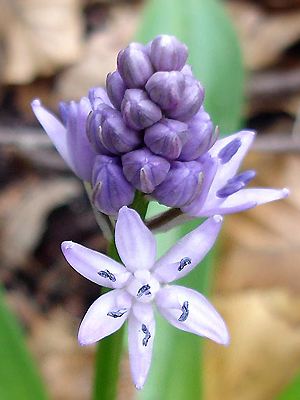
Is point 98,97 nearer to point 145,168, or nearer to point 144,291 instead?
point 145,168

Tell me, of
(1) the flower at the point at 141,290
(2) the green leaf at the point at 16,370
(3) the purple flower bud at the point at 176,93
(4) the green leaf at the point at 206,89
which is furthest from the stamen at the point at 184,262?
(2) the green leaf at the point at 16,370

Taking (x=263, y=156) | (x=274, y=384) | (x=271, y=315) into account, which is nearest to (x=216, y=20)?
(x=263, y=156)

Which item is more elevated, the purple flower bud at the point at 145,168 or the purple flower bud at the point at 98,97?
the purple flower bud at the point at 98,97

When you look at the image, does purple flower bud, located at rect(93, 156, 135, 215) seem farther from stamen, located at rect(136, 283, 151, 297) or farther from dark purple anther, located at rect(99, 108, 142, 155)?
stamen, located at rect(136, 283, 151, 297)

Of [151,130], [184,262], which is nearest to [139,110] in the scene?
[151,130]

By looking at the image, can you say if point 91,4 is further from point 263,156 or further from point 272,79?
point 263,156

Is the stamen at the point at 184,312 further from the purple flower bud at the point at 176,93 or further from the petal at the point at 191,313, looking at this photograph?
the purple flower bud at the point at 176,93

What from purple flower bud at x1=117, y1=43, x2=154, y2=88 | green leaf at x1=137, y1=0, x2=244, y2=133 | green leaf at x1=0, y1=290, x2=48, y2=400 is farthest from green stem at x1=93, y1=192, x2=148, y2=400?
green leaf at x1=137, y1=0, x2=244, y2=133
